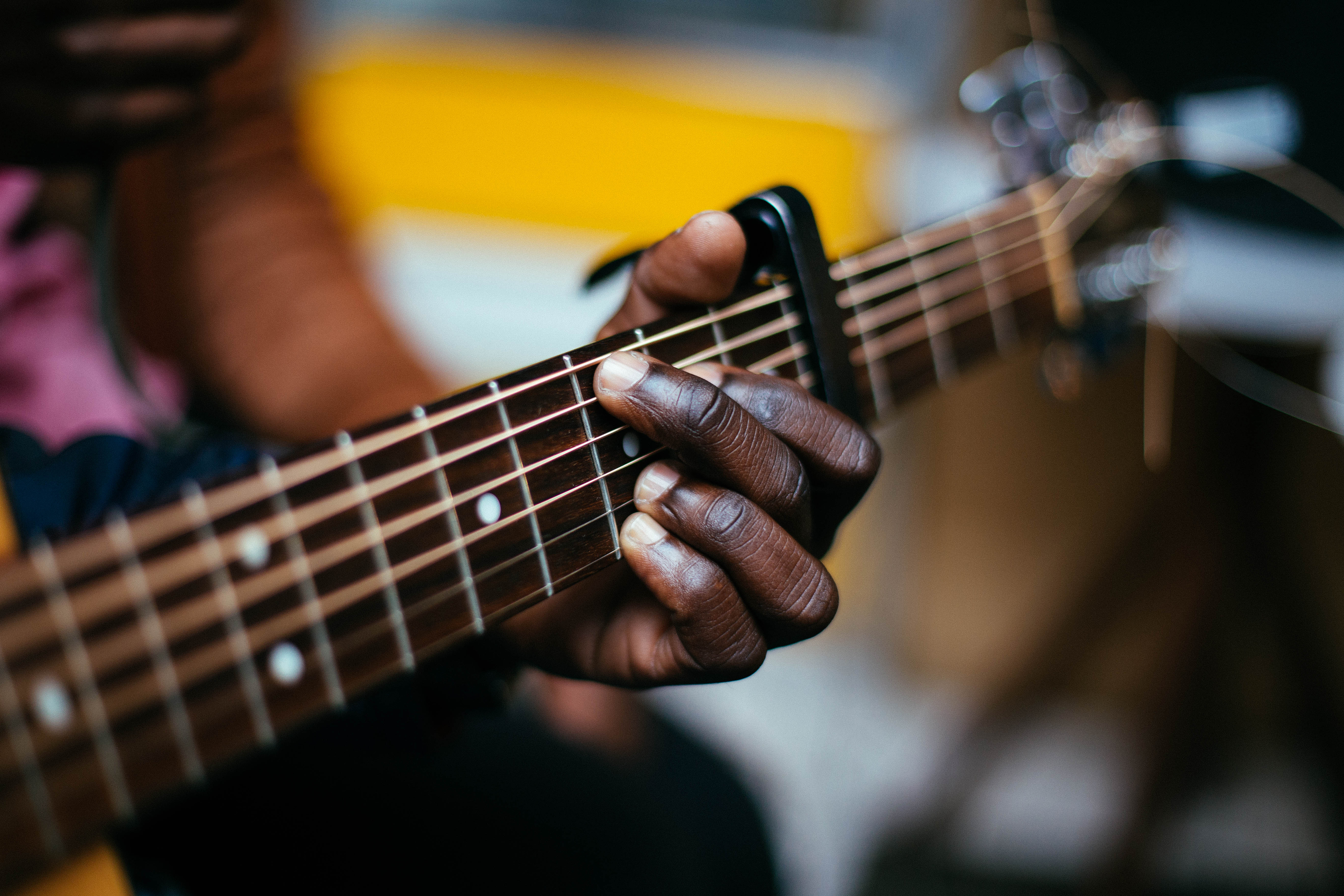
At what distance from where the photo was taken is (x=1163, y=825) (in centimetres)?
104

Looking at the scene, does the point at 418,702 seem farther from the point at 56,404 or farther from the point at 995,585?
the point at 995,585

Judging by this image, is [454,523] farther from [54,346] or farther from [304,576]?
[54,346]

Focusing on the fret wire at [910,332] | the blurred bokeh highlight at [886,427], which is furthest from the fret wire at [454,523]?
the blurred bokeh highlight at [886,427]

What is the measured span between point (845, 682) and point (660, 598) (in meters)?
1.11

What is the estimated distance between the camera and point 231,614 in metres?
0.26

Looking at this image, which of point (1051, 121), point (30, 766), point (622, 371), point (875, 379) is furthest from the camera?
point (1051, 121)

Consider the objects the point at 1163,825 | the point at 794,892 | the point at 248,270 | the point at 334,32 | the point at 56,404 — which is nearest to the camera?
the point at 56,404

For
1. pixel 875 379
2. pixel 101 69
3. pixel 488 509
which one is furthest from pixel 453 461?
pixel 101 69

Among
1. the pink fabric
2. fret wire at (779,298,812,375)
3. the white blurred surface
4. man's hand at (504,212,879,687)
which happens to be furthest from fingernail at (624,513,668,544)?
the white blurred surface

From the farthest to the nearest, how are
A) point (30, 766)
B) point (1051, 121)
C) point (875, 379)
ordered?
point (1051, 121) → point (875, 379) → point (30, 766)

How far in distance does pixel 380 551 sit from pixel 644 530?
11cm

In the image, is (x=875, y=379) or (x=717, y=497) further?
(x=875, y=379)

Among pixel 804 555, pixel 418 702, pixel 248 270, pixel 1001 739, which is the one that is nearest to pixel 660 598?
pixel 804 555

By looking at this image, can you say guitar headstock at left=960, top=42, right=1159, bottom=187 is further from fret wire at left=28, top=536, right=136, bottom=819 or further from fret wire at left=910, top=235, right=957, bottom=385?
fret wire at left=28, top=536, right=136, bottom=819
